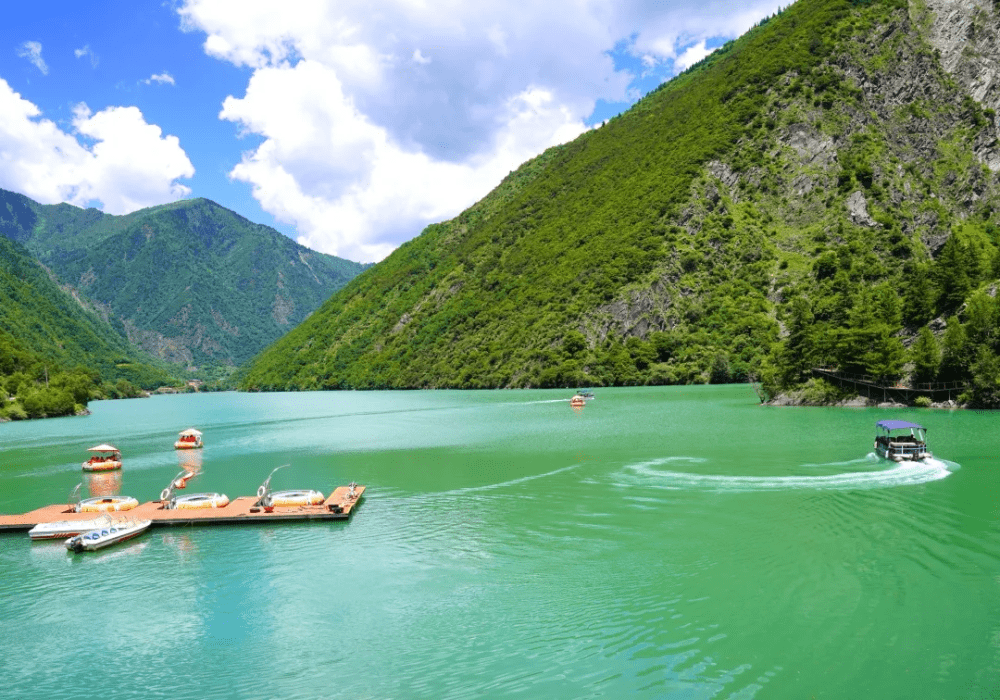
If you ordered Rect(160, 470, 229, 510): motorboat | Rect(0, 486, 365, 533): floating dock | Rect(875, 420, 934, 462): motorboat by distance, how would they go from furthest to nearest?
Rect(875, 420, 934, 462): motorboat < Rect(160, 470, 229, 510): motorboat < Rect(0, 486, 365, 533): floating dock

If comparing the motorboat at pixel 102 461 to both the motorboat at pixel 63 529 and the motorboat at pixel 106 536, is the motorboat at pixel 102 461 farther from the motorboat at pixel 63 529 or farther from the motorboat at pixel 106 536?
the motorboat at pixel 106 536

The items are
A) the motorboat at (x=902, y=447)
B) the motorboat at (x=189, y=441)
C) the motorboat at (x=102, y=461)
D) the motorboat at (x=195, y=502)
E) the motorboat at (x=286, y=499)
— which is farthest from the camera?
the motorboat at (x=189, y=441)

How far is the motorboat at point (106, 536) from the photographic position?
123 feet

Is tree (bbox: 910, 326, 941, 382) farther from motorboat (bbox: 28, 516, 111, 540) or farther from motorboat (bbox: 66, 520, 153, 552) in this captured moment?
motorboat (bbox: 28, 516, 111, 540)

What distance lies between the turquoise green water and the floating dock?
3.99 feet

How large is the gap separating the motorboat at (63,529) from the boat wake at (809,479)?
36925 mm

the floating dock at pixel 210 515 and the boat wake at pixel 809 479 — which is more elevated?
the boat wake at pixel 809 479

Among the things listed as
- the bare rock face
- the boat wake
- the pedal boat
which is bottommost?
the pedal boat

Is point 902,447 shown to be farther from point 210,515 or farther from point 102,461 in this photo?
point 102,461

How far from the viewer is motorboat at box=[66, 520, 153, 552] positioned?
123 feet

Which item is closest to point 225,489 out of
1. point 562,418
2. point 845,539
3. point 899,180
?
point 845,539

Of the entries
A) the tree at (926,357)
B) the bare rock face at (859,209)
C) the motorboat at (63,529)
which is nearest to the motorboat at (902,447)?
the tree at (926,357)

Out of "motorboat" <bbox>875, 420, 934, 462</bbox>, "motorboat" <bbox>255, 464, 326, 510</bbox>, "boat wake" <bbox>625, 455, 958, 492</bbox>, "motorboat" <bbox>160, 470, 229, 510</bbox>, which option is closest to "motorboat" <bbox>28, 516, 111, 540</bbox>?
"motorboat" <bbox>160, 470, 229, 510</bbox>

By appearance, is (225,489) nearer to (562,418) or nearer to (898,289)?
(562,418)
